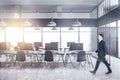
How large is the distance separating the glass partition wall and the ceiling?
129 cm

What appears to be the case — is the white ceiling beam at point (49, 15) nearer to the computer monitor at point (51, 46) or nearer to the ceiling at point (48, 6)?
the ceiling at point (48, 6)

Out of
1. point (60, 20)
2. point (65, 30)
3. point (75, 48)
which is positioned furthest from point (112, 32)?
point (65, 30)

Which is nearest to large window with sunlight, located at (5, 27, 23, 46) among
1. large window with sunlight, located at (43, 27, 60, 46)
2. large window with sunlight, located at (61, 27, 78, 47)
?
large window with sunlight, located at (43, 27, 60, 46)

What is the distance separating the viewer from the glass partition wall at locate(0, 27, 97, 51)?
17.0 metres

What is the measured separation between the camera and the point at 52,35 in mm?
17422

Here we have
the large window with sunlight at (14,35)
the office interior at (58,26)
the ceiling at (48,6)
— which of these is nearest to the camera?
the office interior at (58,26)

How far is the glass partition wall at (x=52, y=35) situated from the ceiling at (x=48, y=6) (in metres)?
1.29

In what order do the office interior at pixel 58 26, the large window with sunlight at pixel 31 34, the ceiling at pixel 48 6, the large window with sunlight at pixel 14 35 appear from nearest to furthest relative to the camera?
the office interior at pixel 58 26
the ceiling at pixel 48 6
the large window with sunlight at pixel 14 35
the large window with sunlight at pixel 31 34

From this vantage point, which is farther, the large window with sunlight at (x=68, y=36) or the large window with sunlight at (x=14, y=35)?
the large window with sunlight at (x=68, y=36)

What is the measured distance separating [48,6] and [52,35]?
2716mm

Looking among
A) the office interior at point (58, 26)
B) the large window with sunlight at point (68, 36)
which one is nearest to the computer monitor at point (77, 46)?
the office interior at point (58, 26)

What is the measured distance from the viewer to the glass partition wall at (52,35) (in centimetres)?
1697

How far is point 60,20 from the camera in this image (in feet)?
49.4

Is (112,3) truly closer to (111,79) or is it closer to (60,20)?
(60,20)
